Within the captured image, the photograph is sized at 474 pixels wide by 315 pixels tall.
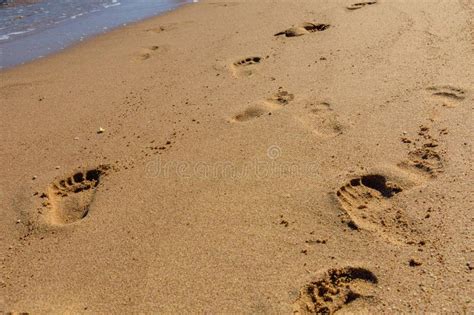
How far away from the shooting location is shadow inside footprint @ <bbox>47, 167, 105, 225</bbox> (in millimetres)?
2770

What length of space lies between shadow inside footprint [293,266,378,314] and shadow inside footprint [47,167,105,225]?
54.8 inches

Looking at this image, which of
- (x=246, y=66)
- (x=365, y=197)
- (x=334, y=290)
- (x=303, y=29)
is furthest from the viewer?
(x=303, y=29)

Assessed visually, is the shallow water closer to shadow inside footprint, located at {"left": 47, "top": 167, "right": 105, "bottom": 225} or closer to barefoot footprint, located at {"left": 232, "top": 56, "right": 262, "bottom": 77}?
barefoot footprint, located at {"left": 232, "top": 56, "right": 262, "bottom": 77}

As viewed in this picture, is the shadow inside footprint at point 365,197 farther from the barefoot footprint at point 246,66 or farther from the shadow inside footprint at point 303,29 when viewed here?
the shadow inside footprint at point 303,29

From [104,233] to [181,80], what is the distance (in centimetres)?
190

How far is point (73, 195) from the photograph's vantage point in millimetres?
2928

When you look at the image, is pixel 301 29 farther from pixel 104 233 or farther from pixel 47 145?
pixel 104 233

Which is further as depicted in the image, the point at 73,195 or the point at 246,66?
the point at 246,66

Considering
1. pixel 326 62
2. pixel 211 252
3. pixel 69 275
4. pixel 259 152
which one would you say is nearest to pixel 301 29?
pixel 326 62

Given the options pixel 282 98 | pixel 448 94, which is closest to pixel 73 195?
pixel 282 98

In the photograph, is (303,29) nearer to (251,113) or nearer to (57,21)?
(251,113)

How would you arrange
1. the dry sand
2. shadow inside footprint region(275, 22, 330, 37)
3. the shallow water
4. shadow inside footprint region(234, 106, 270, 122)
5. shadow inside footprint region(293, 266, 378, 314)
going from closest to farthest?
shadow inside footprint region(293, 266, 378, 314)
the dry sand
shadow inside footprint region(234, 106, 270, 122)
shadow inside footprint region(275, 22, 330, 37)
the shallow water

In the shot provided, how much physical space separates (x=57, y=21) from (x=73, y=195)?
4306mm

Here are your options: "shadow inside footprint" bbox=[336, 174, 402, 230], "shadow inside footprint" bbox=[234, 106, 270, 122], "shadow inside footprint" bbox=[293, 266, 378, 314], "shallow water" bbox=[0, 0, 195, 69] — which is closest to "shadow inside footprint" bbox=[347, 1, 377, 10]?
"shadow inside footprint" bbox=[234, 106, 270, 122]
